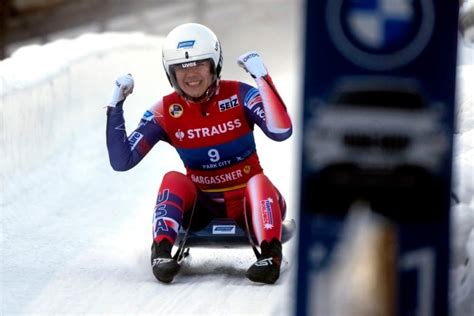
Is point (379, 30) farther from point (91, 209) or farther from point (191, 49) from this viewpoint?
point (91, 209)

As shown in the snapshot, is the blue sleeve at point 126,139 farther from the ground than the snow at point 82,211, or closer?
farther from the ground

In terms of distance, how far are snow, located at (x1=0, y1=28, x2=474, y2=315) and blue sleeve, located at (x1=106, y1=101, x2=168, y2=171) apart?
474 mm

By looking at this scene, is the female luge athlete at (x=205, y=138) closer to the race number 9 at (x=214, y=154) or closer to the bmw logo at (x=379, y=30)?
the race number 9 at (x=214, y=154)

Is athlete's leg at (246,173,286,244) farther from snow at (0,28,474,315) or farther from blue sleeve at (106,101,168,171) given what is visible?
blue sleeve at (106,101,168,171)

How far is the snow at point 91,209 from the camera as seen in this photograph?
154 inches

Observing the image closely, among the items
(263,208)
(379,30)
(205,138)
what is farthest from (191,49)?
(379,30)

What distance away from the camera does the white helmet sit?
436 centimetres

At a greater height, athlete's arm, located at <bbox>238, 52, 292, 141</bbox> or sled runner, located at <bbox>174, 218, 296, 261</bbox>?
athlete's arm, located at <bbox>238, 52, 292, 141</bbox>

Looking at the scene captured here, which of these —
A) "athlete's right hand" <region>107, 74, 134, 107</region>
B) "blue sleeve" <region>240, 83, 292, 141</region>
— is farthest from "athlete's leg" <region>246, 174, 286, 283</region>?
"athlete's right hand" <region>107, 74, 134, 107</region>

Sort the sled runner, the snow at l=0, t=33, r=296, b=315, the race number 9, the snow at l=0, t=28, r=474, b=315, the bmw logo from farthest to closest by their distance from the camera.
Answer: the race number 9 → the sled runner → the snow at l=0, t=33, r=296, b=315 → the snow at l=0, t=28, r=474, b=315 → the bmw logo

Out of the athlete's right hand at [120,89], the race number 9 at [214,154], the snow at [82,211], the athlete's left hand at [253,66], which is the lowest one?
the snow at [82,211]

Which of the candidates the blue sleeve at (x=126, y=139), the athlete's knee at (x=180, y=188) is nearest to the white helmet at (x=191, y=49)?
the blue sleeve at (x=126, y=139)

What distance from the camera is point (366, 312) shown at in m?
1.66

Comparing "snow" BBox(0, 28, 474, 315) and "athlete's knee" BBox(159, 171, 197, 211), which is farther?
"athlete's knee" BBox(159, 171, 197, 211)
